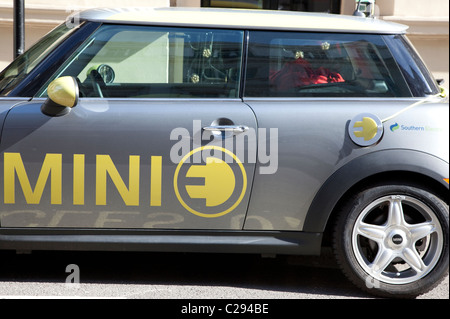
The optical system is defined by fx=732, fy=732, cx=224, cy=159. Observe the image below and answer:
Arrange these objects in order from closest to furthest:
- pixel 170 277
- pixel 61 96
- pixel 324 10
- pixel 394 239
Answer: pixel 61 96 → pixel 394 239 → pixel 170 277 → pixel 324 10

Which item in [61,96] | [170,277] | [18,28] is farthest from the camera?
[18,28]

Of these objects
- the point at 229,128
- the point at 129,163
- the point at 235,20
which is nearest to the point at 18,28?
the point at 235,20

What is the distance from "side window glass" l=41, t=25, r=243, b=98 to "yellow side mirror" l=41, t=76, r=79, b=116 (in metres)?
0.16

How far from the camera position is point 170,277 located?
446 centimetres

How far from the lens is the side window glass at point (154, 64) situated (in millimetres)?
4117

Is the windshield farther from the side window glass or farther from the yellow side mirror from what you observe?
the yellow side mirror

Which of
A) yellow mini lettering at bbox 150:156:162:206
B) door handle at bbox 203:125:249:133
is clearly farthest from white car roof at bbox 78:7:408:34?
yellow mini lettering at bbox 150:156:162:206

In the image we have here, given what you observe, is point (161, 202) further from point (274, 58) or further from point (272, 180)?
point (274, 58)

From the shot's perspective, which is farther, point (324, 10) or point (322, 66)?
point (324, 10)

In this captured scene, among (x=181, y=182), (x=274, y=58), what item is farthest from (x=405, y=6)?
(x=181, y=182)

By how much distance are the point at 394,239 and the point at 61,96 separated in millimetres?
1991

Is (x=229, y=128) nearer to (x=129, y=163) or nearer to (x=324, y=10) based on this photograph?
(x=129, y=163)

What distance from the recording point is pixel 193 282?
4359 millimetres
